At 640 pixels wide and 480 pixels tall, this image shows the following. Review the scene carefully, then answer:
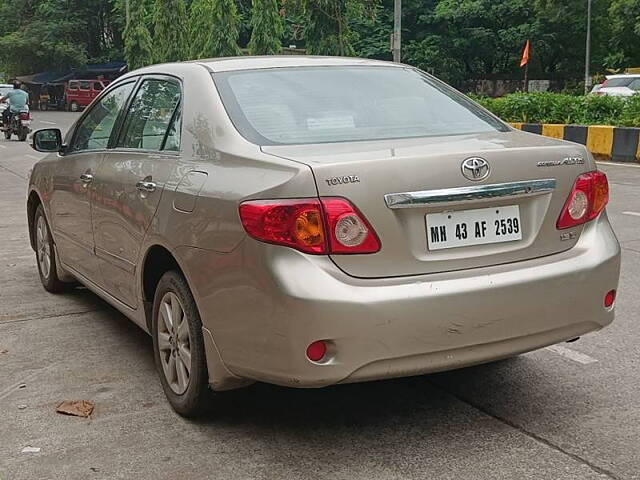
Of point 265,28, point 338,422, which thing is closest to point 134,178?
point 338,422

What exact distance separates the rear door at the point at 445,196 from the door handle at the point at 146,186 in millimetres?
718

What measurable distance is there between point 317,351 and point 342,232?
1.34 feet

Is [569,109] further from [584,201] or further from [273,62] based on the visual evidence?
[584,201]

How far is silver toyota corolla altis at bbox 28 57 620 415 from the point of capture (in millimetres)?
2973

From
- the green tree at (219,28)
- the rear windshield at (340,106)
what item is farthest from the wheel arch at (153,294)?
the green tree at (219,28)

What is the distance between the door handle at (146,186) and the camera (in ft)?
12.3

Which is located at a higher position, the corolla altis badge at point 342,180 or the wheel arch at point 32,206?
the corolla altis badge at point 342,180

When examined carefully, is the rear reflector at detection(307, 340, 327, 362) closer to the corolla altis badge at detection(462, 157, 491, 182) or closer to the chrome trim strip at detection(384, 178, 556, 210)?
the chrome trim strip at detection(384, 178, 556, 210)

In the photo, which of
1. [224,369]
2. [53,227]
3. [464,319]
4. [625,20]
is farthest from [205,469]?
[625,20]

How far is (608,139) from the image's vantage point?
13891 mm

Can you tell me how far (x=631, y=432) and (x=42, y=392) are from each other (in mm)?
2523

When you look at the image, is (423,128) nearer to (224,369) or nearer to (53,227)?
(224,369)

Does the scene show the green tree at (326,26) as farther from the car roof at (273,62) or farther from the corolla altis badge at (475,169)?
the corolla altis badge at (475,169)

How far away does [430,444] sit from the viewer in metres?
3.28
